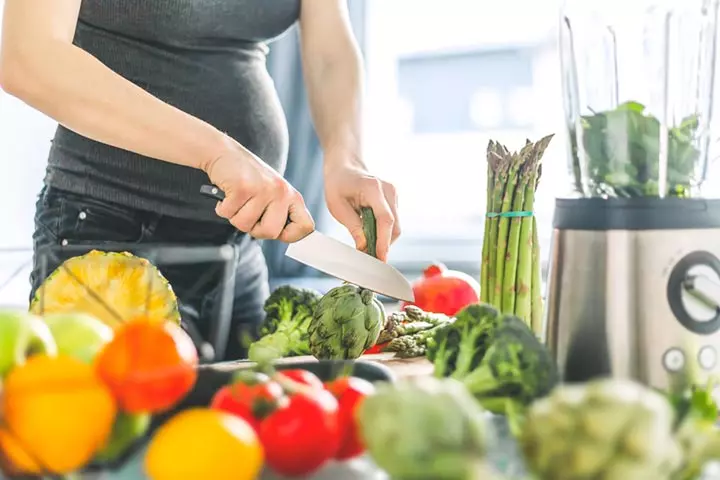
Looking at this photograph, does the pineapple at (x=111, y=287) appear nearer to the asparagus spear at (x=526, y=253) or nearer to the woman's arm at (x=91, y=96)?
the woman's arm at (x=91, y=96)

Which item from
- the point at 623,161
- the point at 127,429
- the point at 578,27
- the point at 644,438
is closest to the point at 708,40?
the point at 578,27

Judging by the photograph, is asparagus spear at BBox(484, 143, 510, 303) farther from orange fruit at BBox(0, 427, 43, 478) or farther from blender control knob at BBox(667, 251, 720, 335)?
orange fruit at BBox(0, 427, 43, 478)

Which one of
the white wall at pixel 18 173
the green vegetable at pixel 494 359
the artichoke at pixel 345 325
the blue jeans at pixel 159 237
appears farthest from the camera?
the white wall at pixel 18 173

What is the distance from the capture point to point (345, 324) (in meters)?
1.21

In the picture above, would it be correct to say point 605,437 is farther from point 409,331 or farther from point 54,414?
point 409,331

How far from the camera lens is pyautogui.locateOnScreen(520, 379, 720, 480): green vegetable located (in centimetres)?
56

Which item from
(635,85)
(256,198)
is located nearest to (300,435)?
(256,198)

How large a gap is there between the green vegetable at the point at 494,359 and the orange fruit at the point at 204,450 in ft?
0.81

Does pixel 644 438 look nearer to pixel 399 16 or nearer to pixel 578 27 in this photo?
pixel 578 27

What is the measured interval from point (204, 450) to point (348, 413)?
15 centimetres

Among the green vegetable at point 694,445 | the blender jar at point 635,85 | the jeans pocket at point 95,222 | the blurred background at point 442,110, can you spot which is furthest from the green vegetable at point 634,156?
the blurred background at point 442,110

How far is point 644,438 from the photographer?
558 millimetres

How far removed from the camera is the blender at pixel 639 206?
845mm

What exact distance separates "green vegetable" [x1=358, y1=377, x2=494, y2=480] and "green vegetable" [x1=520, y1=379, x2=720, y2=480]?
4 cm
